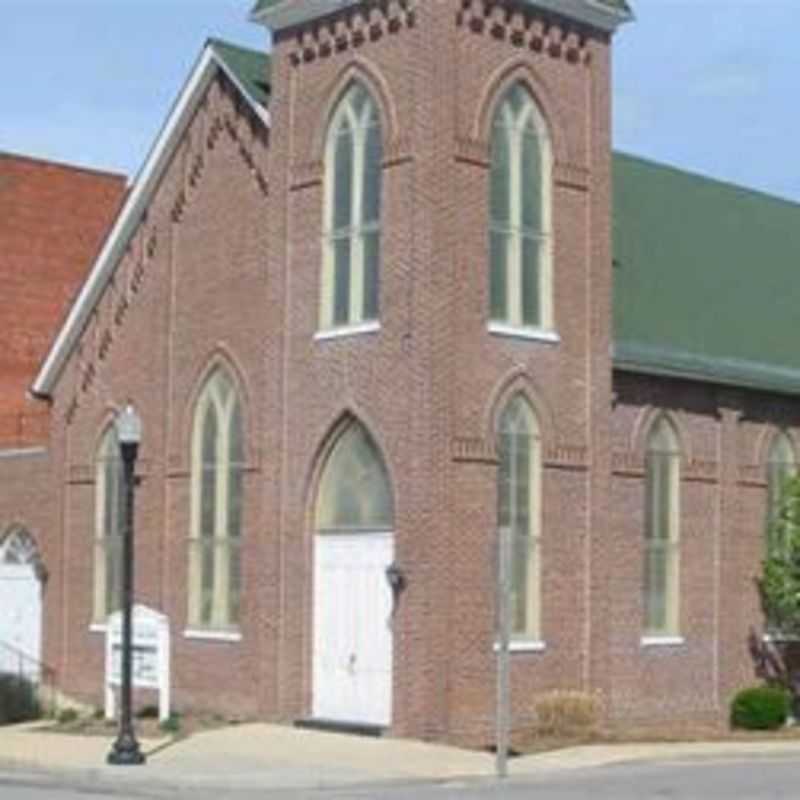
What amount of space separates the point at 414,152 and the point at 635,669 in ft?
27.2

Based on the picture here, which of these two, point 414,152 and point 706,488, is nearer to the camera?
point 414,152

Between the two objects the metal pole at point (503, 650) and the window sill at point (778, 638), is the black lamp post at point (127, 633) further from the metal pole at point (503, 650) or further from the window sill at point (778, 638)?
the window sill at point (778, 638)

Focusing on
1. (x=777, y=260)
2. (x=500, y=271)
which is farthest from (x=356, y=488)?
(x=777, y=260)

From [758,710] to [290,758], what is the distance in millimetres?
9192

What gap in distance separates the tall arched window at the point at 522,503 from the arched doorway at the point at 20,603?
1016 centimetres

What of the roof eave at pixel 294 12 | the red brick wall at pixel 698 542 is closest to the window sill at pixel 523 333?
the red brick wall at pixel 698 542

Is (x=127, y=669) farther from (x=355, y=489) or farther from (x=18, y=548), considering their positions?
(x=18, y=548)

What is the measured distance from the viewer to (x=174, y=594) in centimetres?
3186

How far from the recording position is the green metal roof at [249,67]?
31.3 meters

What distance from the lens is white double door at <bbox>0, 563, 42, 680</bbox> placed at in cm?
3519

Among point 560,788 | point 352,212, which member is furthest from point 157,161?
point 560,788

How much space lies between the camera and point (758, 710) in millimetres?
31266

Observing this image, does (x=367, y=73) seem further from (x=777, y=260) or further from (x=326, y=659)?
(x=777, y=260)

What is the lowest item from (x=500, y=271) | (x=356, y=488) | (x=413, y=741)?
(x=413, y=741)
